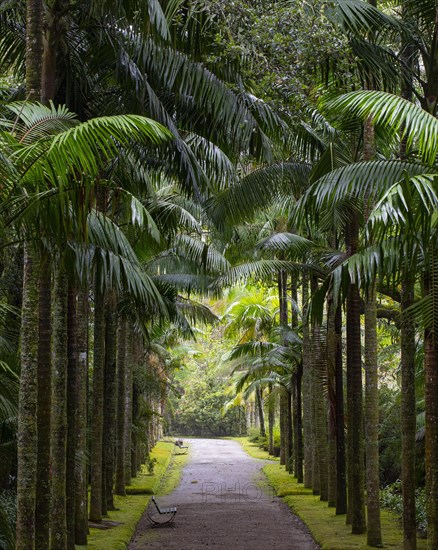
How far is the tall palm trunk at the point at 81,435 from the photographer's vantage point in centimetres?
1270

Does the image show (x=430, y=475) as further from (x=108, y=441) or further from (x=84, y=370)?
(x=108, y=441)

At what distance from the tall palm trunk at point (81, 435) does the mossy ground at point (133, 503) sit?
356 millimetres

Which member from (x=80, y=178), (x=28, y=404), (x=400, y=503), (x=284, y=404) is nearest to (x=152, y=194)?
(x=28, y=404)

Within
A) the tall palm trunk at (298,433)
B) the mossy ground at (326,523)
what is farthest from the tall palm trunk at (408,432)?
the tall palm trunk at (298,433)

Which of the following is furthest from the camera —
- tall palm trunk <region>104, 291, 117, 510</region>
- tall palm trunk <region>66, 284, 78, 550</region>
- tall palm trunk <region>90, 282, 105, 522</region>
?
tall palm trunk <region>104, 291, 117, 510</region>

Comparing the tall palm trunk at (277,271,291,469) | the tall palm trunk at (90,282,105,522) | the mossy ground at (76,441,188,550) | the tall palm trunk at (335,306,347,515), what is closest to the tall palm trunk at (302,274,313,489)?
the tall palm trunk at (277,271,291,469)

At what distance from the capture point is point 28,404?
793 cm

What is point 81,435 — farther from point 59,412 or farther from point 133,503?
point 133,503

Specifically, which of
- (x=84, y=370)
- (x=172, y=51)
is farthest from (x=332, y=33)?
(x=84, y=370)

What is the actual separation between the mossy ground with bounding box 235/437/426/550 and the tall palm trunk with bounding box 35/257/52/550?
5.15 metres

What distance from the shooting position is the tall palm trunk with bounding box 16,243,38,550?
785 centimetres

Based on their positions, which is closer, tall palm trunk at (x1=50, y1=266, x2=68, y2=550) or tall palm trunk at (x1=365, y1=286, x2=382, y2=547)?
tall palm trunk at (x1=50, y1=266, x2=68, y2=550)

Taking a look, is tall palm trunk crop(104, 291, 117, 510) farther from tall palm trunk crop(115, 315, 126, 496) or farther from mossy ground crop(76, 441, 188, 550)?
tall palm trunk crop(115, 315, 126, 496)

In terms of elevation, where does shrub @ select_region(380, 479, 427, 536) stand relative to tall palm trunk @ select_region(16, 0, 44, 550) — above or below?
below
